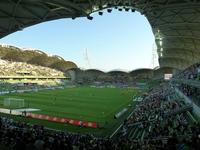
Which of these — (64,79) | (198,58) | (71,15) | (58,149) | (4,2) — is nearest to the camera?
(58,149)

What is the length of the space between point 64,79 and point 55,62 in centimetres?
998

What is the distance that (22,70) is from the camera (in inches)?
5162

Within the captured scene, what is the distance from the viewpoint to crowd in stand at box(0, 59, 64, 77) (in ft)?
406

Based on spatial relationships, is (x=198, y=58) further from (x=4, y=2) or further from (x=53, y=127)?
(x=4, y=2)

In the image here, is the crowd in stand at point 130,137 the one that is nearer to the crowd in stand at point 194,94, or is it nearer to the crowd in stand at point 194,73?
the crowd in stand at point 194,94

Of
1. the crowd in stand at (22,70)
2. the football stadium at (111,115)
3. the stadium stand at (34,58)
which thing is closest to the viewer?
the football stadium at (111,115)

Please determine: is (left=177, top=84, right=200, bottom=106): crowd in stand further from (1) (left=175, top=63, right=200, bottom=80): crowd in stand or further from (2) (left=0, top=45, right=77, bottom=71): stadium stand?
(2) (left=0, top=45, right=77, bottom=71): stadium stand

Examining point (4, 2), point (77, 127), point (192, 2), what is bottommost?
point (77, 127)

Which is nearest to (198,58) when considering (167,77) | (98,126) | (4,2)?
(167,77)

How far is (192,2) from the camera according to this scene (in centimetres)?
2706

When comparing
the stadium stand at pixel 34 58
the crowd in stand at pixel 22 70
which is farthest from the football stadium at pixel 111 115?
the stadium stand at pixel 34 58

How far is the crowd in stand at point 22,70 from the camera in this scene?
124m

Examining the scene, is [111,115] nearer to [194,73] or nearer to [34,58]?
[194,73]

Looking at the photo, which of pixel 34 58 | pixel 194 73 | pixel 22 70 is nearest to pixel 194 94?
pixel 194 73
